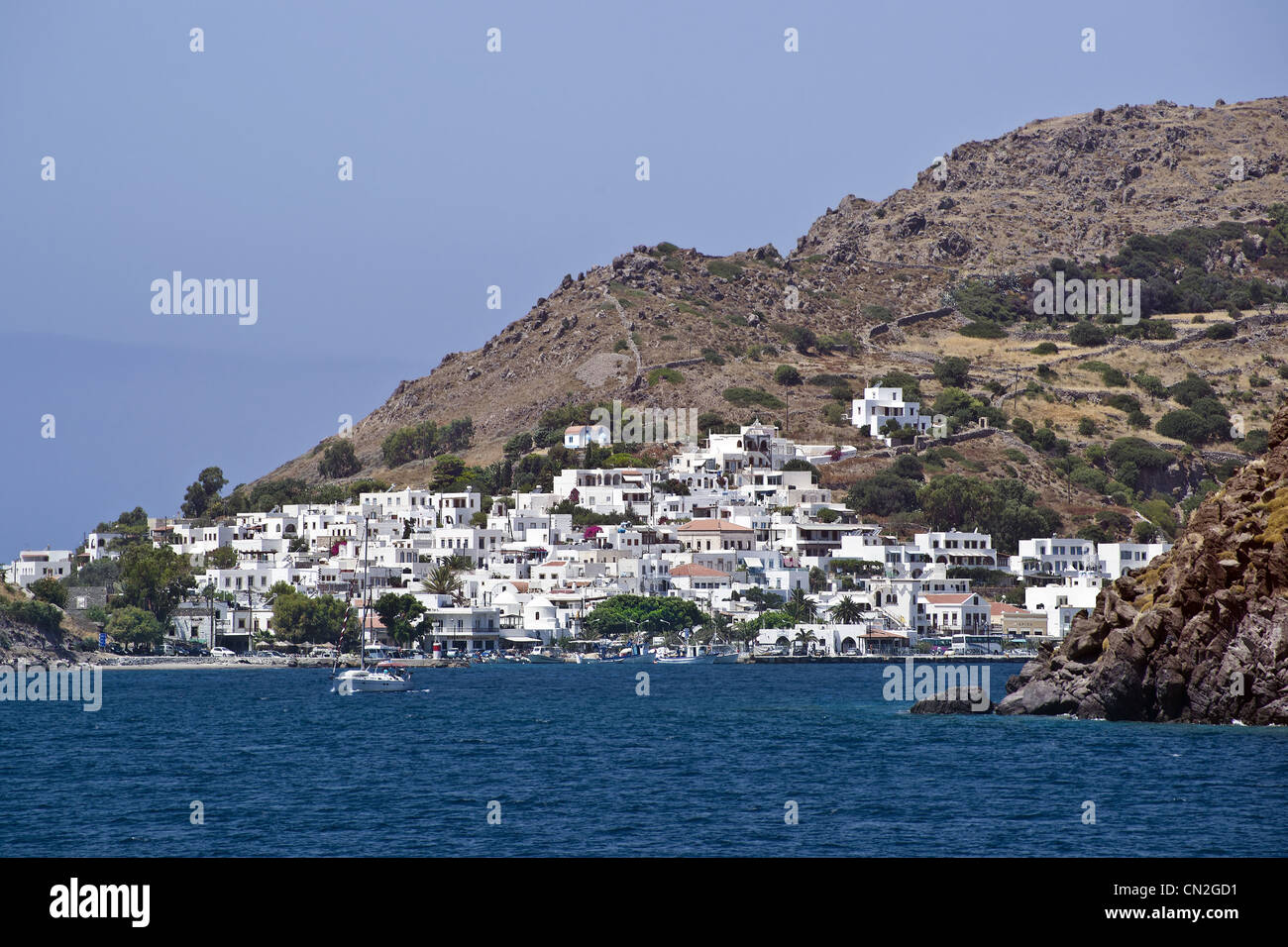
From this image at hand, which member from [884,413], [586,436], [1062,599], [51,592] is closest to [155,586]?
[51,592]

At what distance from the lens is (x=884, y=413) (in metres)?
162

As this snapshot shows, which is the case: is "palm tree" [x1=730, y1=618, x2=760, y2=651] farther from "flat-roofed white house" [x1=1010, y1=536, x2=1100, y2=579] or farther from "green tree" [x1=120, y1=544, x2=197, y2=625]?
"green tree" [x1=120, y1=544, x2=197, y2=625]

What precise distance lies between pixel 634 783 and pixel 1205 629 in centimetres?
1755

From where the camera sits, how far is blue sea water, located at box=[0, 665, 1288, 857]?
2953 centimetres

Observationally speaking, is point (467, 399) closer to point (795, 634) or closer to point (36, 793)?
point (795, 634)

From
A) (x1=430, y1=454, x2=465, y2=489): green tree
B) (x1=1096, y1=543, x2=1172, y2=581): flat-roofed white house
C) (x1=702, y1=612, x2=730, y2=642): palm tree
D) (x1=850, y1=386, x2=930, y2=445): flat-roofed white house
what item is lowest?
(x1=702, y1=612, x2=730, y2=642): palm tree

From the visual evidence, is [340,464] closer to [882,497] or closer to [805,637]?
[882,497]

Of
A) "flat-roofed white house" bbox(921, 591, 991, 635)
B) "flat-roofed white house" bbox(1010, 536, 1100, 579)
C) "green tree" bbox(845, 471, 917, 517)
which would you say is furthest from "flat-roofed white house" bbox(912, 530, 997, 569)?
"green tree" bbox(845, 471, 917, 517)

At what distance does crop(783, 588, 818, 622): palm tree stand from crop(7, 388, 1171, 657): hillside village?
198 millimetres

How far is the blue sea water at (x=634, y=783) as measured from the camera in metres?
29.5

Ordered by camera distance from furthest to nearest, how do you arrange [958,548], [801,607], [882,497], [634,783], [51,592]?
[882,497] → [958,548] → [801,607] → [51,592] → [634,783]
